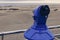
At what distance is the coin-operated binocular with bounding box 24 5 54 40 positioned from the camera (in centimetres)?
184

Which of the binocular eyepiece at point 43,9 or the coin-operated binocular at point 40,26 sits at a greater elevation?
the binocular eyepiece at point 43,9

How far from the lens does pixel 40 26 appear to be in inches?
74.9

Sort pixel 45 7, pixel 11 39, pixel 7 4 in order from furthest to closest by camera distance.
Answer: pixel 7 4 < pixel 11 39 < pixel 45 7

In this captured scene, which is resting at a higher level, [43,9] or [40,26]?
[43,9]

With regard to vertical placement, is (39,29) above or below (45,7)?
below

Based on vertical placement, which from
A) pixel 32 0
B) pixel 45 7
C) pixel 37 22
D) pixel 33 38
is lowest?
pixel 32 0

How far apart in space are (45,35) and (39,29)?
0.26 ft

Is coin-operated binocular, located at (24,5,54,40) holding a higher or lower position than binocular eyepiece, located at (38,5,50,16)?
lower

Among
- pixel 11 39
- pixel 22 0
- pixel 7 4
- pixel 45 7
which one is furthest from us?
pixel 22 0

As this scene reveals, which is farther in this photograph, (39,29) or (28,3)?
(28,3)

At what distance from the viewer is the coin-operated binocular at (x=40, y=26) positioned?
6.04ft

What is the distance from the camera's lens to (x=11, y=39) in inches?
306

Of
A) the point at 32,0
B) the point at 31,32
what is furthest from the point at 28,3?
the point at 31,32

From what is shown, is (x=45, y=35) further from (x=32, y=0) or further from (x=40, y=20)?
(x=32, y=0)
